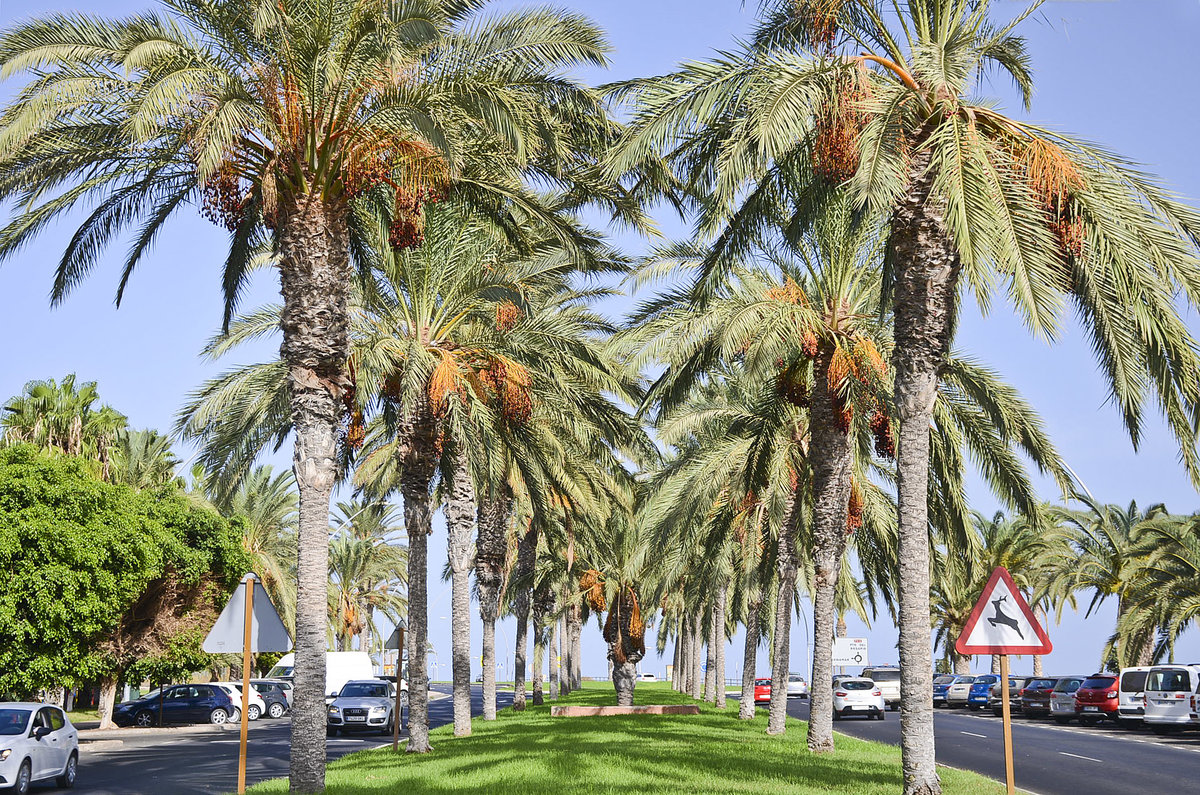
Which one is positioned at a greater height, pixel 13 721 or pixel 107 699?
pixel 13 721

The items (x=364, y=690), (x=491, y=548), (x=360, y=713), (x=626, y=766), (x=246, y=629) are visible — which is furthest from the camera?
(x=364, y=690)

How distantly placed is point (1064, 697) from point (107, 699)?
33893mm

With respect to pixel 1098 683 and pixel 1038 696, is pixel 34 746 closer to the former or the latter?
pixel 1098 683

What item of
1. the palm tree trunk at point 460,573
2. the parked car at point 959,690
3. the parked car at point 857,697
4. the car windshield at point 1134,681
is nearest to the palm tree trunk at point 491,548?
the palm tree trunk at point 460,573

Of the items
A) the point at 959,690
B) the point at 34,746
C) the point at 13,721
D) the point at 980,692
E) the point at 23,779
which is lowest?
the point at 959,690

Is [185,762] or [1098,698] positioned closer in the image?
[185,762]

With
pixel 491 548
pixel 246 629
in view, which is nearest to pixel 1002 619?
pixel 246 629

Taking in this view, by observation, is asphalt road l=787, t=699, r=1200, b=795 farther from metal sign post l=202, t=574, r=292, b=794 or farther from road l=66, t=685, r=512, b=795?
road l=66, t=685, r=512, b=795

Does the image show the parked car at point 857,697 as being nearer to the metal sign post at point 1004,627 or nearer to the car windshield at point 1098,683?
the car windshield at point 1098,683

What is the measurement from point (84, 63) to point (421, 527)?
11.6 metres

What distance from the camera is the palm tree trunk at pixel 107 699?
3764 cm

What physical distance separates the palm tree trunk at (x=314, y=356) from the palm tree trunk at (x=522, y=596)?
21027 millimetres

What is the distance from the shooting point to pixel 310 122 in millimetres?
14422

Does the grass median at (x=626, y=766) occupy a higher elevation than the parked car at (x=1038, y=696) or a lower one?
higher
